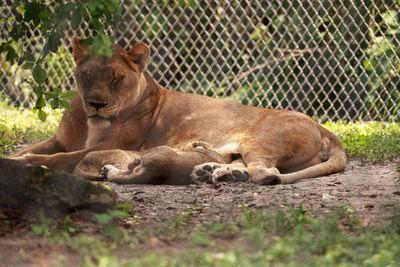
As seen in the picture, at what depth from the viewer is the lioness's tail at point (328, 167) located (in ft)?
15.8

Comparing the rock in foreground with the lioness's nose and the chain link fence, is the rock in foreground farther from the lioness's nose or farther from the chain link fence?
the chain link fence

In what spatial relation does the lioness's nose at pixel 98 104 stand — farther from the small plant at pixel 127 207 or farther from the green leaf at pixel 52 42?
the small plant at pixel 127 207

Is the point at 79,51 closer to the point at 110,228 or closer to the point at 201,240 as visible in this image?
the point at 110,228

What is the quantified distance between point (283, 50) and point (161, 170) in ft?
13.3

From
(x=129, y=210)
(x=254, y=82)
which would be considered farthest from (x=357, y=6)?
(x=129, y=210)

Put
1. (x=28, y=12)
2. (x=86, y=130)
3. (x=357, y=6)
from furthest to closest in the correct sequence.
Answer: (x=357, y=6) < (x=86, y=130) < (x=28, y=12)

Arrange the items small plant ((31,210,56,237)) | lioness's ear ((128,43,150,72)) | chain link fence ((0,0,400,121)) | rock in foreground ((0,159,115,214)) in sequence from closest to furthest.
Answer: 1. small plant ((31,210,56,237))
2. rock in foreground ((0,159,115,214))
3. lioness's ear ((128,43,150,72))
4. chain link fence ((0,0,400,121))

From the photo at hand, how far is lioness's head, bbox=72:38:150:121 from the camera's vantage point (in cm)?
502

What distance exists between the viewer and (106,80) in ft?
16.6

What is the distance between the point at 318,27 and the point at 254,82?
41.5 inches

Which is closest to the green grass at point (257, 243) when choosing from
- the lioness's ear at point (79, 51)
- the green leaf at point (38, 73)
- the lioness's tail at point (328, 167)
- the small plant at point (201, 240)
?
the small plant at point (201, 240)

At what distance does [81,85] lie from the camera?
5098mm

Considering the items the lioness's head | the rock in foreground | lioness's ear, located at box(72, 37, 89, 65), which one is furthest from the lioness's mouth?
the rock in foreground

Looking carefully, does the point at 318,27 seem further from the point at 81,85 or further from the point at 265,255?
the point at 265,255
